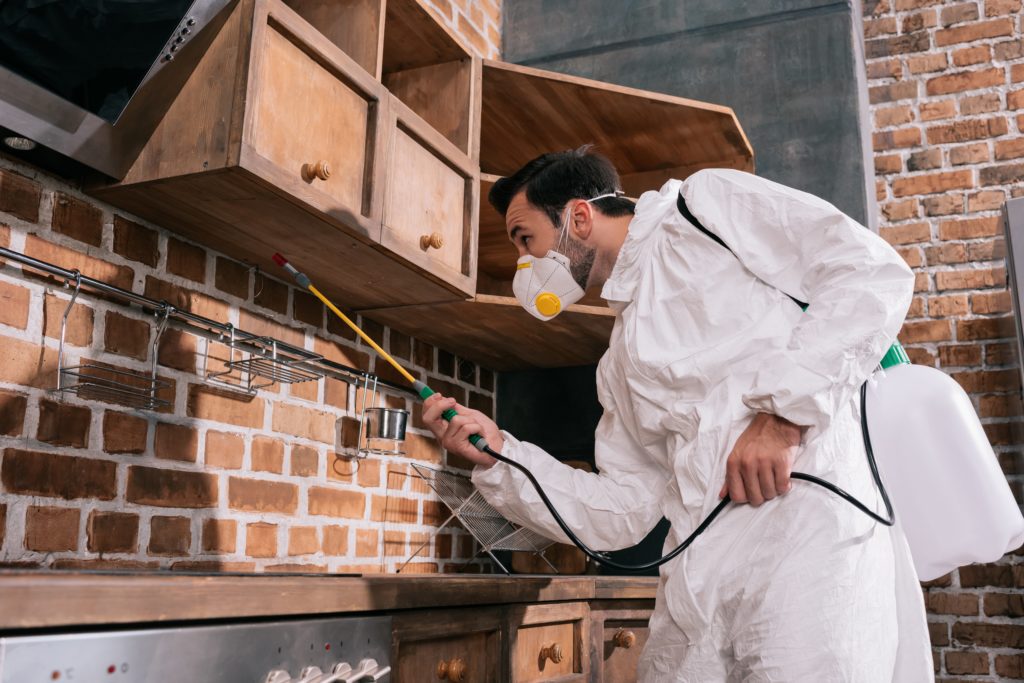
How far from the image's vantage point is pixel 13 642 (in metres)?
0.84

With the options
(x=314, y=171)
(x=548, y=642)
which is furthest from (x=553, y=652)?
(x=314, y=171)

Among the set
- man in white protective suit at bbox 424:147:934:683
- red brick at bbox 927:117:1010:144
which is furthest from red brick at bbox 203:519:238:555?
red brick at bbox 927:117:1010:144

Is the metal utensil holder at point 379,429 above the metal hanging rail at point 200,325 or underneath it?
underneath

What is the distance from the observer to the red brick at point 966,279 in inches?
113

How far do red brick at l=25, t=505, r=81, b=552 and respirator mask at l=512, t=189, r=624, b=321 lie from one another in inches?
38.8

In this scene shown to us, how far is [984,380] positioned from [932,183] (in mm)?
670

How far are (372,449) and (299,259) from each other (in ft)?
1.75

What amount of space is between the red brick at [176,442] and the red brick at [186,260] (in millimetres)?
299

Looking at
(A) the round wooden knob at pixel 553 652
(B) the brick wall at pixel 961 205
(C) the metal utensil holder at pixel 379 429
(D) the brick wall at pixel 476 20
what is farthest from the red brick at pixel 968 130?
(A) the round wooden knob at pixel 553 652

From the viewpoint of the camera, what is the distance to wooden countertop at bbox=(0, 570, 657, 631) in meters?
0.86

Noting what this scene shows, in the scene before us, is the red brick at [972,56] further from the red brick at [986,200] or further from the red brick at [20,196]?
the red brick at [20,196]

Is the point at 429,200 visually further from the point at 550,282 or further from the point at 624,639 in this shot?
the point at 624,639

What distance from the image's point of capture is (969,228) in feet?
9.64

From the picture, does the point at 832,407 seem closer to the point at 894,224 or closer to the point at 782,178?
the point at 782,178
